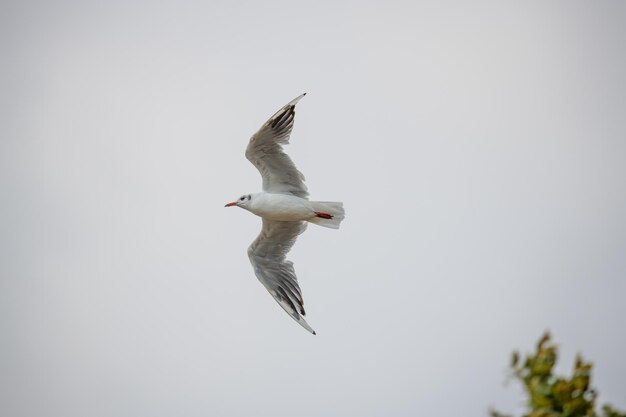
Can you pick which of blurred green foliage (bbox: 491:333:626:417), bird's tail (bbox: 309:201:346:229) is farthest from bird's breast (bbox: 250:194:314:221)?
blurred green foliage (bbox: 491:333:626:417)

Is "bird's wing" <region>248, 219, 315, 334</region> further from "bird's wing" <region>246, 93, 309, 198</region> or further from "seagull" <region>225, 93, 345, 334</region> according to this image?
"bird's wing" <region>246, 93, 309, 198</region>

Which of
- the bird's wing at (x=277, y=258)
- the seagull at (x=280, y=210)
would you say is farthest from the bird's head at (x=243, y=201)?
the bird's wing at (x=277, y=258)

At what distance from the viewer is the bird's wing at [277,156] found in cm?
1352

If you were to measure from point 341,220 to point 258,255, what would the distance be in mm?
1826

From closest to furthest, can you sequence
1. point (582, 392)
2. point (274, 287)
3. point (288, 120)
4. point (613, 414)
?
point (613, 414) < point (582, 392) < point (288, 120) < point (274, 287)

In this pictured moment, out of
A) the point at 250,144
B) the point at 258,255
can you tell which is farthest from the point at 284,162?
the point at 258,255

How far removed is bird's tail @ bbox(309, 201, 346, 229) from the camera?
13914 millimetres

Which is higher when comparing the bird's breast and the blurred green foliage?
the bird's breast

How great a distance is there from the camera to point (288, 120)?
13.6 metres

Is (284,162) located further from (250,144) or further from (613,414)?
(613,414)

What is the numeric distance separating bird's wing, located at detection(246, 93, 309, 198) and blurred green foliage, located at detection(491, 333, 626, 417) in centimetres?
852

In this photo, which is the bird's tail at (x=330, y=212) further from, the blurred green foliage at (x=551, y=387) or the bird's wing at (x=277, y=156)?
the blurred green foliage at (x=551, y=387)

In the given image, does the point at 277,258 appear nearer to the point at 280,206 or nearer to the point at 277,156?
the point at 280,206

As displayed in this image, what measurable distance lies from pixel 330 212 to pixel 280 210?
2.83ft
